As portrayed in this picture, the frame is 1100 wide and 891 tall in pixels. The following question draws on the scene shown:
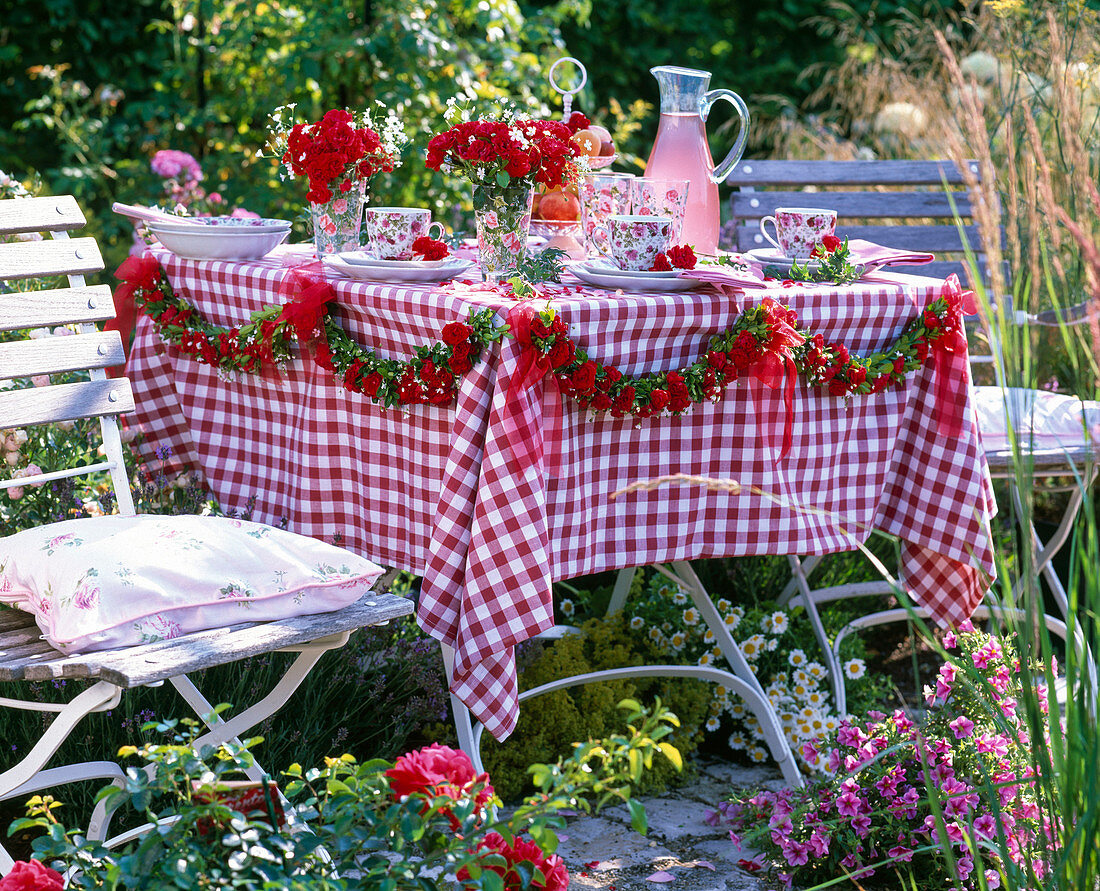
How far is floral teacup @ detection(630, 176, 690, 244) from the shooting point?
2352mm

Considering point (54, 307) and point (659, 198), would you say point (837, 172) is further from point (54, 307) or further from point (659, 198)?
point (54, 307)

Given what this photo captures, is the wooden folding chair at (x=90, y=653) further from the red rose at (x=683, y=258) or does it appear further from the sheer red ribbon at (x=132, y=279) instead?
the red rose at (x=683, y=258)

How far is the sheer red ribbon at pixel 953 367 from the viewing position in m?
2.47

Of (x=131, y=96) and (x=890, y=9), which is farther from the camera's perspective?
(x=890, y=9)

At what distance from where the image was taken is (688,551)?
2354 millimetres

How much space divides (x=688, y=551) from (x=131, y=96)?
547cm

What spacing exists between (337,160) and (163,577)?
1004mm

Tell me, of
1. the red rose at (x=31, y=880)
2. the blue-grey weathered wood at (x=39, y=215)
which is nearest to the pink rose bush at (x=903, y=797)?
the red rose at (x=31, y=880)

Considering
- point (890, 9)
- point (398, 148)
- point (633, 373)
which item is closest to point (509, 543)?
point (633, 373)

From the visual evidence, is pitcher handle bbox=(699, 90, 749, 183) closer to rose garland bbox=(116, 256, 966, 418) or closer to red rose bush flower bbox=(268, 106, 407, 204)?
rose garland bbox=(116, 256, 966, 418)

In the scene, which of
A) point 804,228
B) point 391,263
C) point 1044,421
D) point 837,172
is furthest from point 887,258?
point 837,172

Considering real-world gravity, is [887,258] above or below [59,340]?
above

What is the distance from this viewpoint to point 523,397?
6.67 feet

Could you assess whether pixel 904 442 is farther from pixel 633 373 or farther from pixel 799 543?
pixel 633 373
